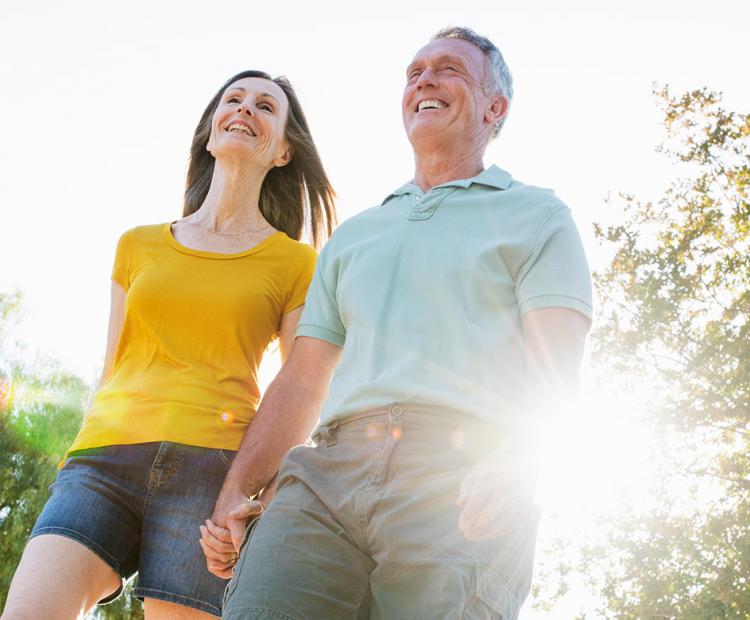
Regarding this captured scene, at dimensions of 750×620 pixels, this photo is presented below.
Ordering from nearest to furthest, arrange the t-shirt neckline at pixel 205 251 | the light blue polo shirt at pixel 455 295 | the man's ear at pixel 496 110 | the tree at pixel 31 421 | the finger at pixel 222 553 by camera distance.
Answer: the light blue polo shirt at pixel 455 295, the finger at pixel 222 553, the man's ear at pixel 496 110, the t-shirt neckline at pixel 205 251, the tree at pixel 31 421

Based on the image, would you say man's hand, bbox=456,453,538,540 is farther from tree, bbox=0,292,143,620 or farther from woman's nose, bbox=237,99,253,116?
tree, bbox=0,292,143,620

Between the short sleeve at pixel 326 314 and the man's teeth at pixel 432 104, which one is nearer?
the short sleeve at pixel 326 314

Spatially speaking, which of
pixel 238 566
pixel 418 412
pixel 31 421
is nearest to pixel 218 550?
pixel 238 566

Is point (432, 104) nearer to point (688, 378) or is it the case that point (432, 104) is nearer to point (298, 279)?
point (298, 279)

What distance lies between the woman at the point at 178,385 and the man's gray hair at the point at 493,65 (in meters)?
0.97

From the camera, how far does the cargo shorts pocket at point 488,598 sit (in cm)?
212

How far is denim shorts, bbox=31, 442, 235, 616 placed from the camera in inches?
120

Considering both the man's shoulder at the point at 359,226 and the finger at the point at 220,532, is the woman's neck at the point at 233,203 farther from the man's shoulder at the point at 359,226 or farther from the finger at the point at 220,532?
the finger at the point at 220,532

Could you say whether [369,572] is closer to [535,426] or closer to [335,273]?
[535,426]

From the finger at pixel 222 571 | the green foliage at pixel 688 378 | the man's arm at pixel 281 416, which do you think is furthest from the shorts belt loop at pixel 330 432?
the green foliage at pixel 688 378

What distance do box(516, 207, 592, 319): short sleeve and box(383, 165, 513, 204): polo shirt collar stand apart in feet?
1.06

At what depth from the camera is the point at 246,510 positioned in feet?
9.12

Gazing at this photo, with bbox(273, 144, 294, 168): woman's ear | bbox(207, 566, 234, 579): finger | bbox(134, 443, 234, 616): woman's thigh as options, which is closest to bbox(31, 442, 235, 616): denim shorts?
bbox(134, 443, 234, 616): woman's thigh

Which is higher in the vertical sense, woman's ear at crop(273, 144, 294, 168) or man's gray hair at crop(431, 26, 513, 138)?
man's gray hair at crop(431, 26, 513, 138)
